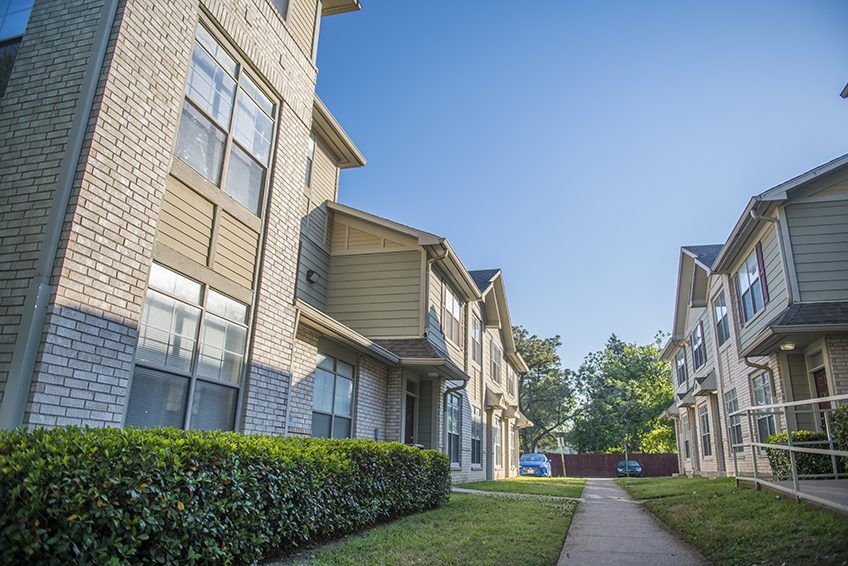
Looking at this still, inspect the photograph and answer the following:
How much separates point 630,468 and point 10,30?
41312mm

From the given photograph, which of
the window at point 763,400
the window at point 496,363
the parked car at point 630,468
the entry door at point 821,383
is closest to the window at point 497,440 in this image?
Result: the window at point 496,363

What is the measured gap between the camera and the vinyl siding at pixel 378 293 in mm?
13867

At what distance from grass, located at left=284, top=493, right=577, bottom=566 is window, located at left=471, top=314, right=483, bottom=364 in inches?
444

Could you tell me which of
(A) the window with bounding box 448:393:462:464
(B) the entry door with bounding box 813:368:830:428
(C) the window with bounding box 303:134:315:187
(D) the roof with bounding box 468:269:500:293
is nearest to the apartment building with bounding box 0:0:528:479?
(C) the window with bounding box 303:134:315:187

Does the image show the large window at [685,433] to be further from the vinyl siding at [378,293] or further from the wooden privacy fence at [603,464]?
the vinyl siding at [378,293]

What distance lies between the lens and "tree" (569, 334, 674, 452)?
50.3m

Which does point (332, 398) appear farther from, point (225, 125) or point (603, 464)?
point (603, 464)

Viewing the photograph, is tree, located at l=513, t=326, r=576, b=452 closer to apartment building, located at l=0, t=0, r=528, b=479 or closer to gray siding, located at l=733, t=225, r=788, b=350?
gray siding, located at l=733, t=225, r=788, b=350

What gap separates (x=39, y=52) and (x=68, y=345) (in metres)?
3.48

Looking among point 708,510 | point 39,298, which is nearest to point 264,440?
point 39,298

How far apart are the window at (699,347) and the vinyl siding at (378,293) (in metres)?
14.0

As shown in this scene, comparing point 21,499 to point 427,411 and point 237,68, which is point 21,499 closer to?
point 237,68

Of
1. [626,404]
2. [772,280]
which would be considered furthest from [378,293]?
[626,404]

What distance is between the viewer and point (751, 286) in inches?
588
